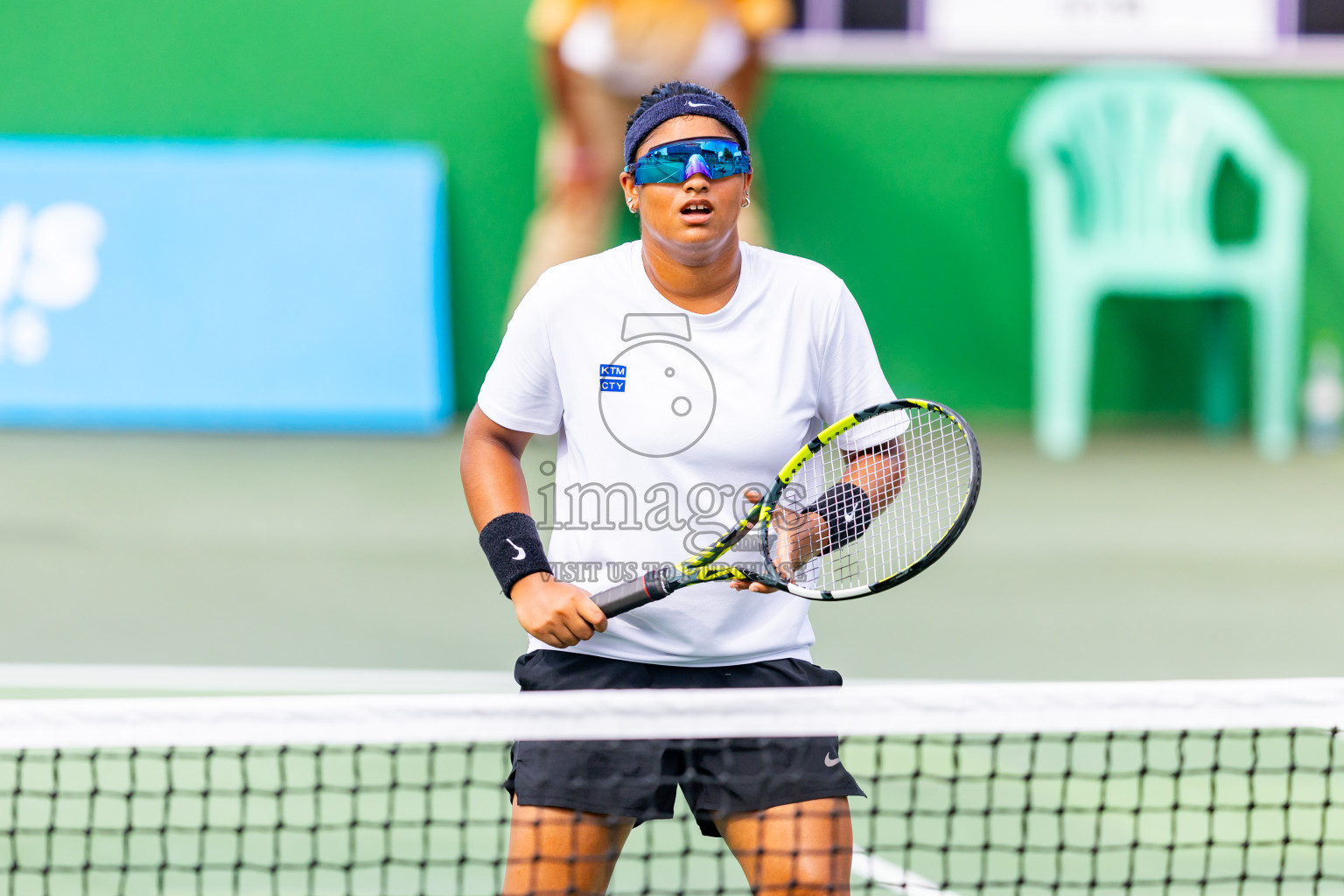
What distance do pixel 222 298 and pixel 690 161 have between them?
6.49m

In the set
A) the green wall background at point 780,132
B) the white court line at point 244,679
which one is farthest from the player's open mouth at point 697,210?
the green wall background at point 780,132

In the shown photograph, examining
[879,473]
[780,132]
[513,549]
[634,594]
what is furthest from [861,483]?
[780,132]

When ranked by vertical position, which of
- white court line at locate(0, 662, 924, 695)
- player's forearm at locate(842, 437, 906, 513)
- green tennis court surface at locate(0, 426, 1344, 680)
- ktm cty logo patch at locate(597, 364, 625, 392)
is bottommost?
green tennis court surface at locate(0, 426, 1344, 680)

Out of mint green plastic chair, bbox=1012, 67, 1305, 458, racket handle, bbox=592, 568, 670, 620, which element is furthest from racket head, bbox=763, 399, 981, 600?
mint green plastic chair, bbox=1012, 67, 1305, 458

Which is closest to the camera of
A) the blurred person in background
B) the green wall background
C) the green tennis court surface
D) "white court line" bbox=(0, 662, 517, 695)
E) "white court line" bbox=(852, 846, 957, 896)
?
"white court line" bbox=(852, 846, 957, 896)

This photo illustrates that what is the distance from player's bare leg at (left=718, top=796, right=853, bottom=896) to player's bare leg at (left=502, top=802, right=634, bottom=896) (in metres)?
0.18

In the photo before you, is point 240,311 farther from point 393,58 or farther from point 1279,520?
point 1279,520

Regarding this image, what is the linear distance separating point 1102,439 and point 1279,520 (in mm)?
1853

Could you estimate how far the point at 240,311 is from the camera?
7.84 metres

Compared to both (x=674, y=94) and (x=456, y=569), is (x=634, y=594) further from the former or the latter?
(x=456, y=569)

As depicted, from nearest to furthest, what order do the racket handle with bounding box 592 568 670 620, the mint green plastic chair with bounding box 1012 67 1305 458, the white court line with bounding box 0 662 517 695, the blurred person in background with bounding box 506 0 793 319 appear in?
the racket handle with bounding box 592 568 670 620
the white court line with bounding box 0 662 517 695
the blurred person in background with bounding box 506 0 793 319
the mint green plastic chair with bounding box 1012 67 1305 458

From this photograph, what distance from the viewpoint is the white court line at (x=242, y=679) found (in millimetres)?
3957

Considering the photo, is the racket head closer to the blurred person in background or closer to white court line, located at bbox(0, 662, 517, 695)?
white court line, located at bbox(0, 662, 517, 695)

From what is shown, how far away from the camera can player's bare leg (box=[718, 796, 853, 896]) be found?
6.16 ft
